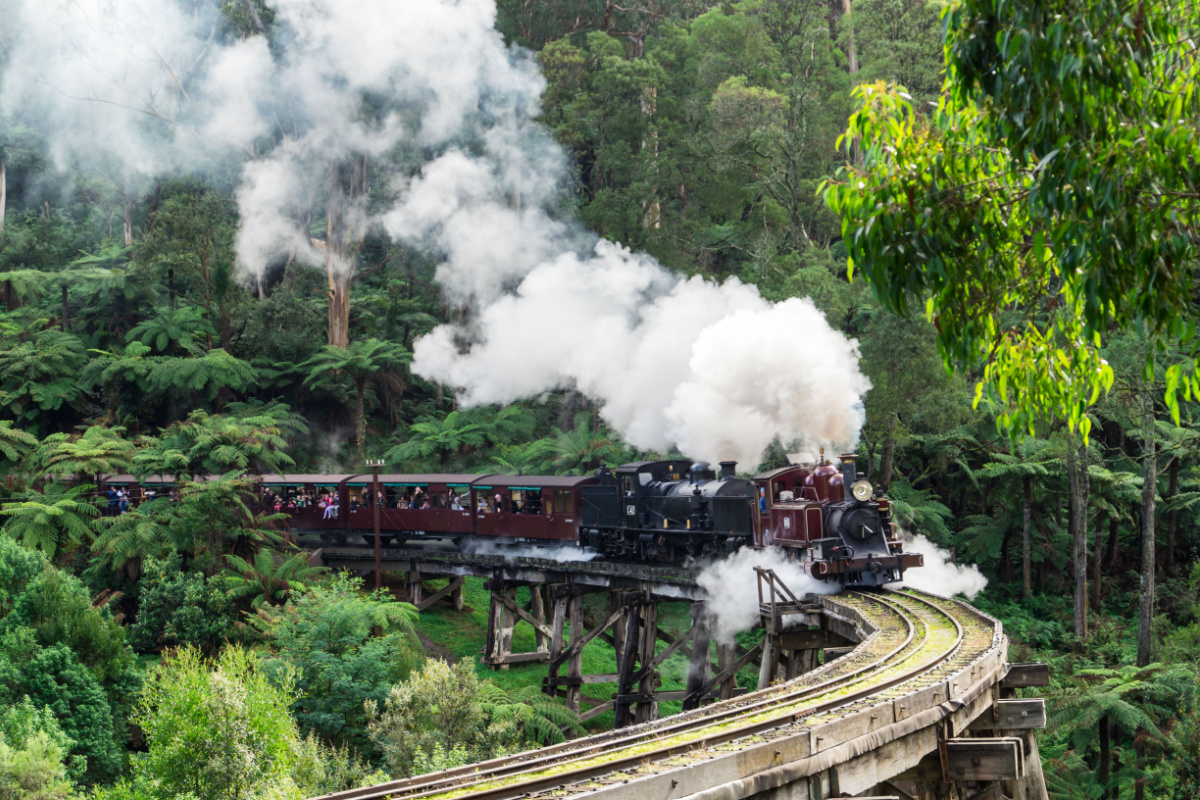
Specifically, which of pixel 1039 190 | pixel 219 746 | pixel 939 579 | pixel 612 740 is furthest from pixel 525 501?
pixel 1039 190

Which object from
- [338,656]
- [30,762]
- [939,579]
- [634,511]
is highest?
[634,511]

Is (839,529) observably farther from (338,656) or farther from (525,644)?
(525,644)

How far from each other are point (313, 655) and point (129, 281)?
28506 mm

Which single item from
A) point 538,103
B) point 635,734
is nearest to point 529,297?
point 538,103

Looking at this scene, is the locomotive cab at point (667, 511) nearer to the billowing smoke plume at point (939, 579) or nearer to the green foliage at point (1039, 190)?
the billowing smoke plume at point (939, 579)

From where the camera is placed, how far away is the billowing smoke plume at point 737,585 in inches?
736

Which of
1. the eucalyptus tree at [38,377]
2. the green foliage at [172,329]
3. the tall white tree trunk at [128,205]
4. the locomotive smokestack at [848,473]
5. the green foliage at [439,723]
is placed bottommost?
the green foliage at [439,723]

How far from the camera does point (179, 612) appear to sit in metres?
23.5

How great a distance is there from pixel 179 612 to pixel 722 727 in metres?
18.3

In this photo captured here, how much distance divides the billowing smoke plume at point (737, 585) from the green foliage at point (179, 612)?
447 inches

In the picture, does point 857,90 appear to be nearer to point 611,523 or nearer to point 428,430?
point 611,523

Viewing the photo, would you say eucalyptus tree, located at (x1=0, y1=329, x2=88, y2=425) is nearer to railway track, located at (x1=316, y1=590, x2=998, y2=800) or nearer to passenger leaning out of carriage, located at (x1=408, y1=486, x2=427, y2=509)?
passenger leaning out of carriage, located at (x1=408, y1=486, x2=427, y2=509)

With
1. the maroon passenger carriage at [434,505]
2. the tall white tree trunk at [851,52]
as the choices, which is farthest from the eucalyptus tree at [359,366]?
the tall white tree trunk at [851,52]

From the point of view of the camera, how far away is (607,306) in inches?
1367
